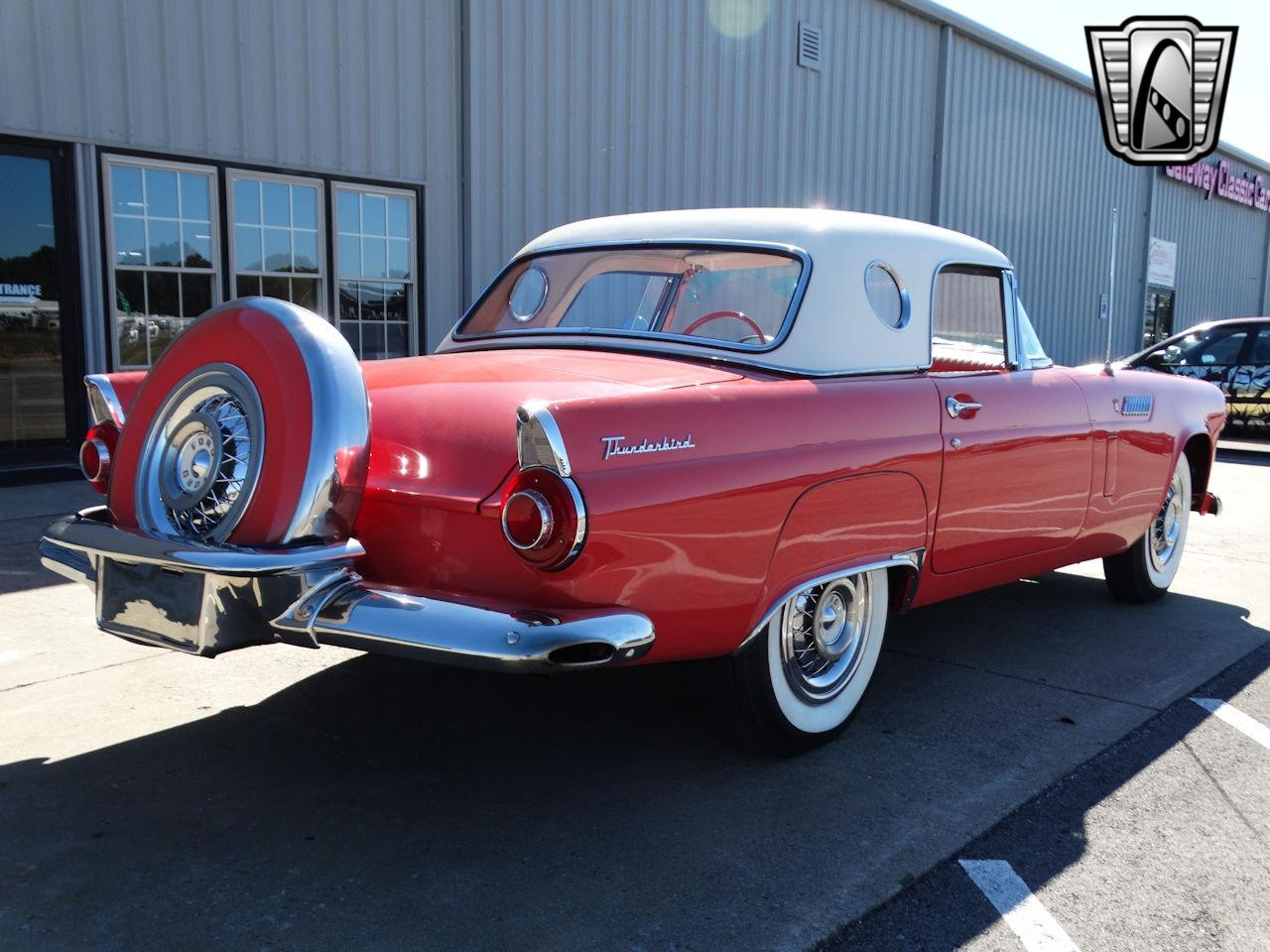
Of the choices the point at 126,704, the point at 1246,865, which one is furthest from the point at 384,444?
the point at 1246,865

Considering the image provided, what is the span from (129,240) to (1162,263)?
21.3 m

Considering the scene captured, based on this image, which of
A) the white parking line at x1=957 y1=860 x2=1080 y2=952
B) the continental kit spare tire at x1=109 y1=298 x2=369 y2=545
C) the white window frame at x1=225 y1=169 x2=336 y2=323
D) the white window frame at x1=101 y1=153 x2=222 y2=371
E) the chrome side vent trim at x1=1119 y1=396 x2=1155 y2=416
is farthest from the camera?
the white window frame at x1=225 y1=169 x2=336 y2=323

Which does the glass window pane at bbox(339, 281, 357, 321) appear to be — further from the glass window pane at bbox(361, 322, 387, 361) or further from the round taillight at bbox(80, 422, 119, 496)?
the round taillight at bbox(80, 422, 119, 496)

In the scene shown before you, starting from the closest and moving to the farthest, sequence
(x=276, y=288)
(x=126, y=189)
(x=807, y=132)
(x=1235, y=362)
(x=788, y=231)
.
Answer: (x=788, y=231) < (x=126, y=189) < (x=276, y=288) < (x=1235, y=362) < (x=807, y=132)

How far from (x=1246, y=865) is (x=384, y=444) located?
2.38 m

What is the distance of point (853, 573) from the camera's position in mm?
3258

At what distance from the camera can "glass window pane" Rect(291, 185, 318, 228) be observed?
9.10 m

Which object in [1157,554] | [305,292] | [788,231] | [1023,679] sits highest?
[788,231]

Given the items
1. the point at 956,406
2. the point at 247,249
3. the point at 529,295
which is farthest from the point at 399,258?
the point at 956,406

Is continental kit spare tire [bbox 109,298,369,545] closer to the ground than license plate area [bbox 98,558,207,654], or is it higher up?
higher up

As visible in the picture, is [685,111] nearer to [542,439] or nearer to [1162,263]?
[542,439]

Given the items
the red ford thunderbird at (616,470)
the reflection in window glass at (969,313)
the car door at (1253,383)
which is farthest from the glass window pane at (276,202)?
the car door at (1253,383)

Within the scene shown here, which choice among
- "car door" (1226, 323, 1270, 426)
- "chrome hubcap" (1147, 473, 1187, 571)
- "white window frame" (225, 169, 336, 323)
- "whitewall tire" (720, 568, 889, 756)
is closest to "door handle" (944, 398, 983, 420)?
"whitewall tire" (720, 568, 889, 756)

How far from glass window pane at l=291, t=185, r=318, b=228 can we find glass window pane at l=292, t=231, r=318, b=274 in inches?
2.9
